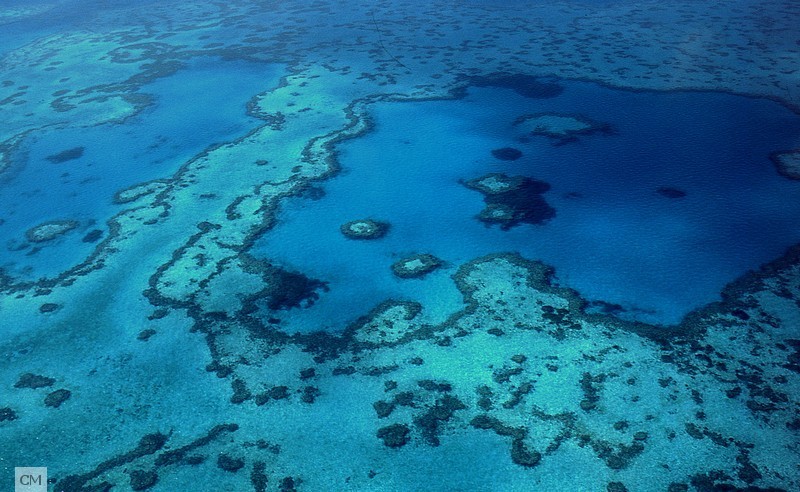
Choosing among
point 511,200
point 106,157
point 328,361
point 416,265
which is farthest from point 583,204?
point 106,157

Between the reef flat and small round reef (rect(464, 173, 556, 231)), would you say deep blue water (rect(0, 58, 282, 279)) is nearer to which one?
the reef flat

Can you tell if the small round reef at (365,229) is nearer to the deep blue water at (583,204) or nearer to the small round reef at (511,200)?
the deep blue water at (583,204)

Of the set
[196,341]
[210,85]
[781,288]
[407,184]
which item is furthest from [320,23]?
[781,288]

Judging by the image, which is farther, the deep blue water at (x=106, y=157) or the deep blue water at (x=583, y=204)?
the deep blue water at (x=106, y=157)

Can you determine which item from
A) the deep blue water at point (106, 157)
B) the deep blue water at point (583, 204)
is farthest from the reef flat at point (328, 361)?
the deep blue water at point (583, 204)

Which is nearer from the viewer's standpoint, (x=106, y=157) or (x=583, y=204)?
(x=583, y=204)

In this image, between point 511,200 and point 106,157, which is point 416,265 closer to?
point 511,200
